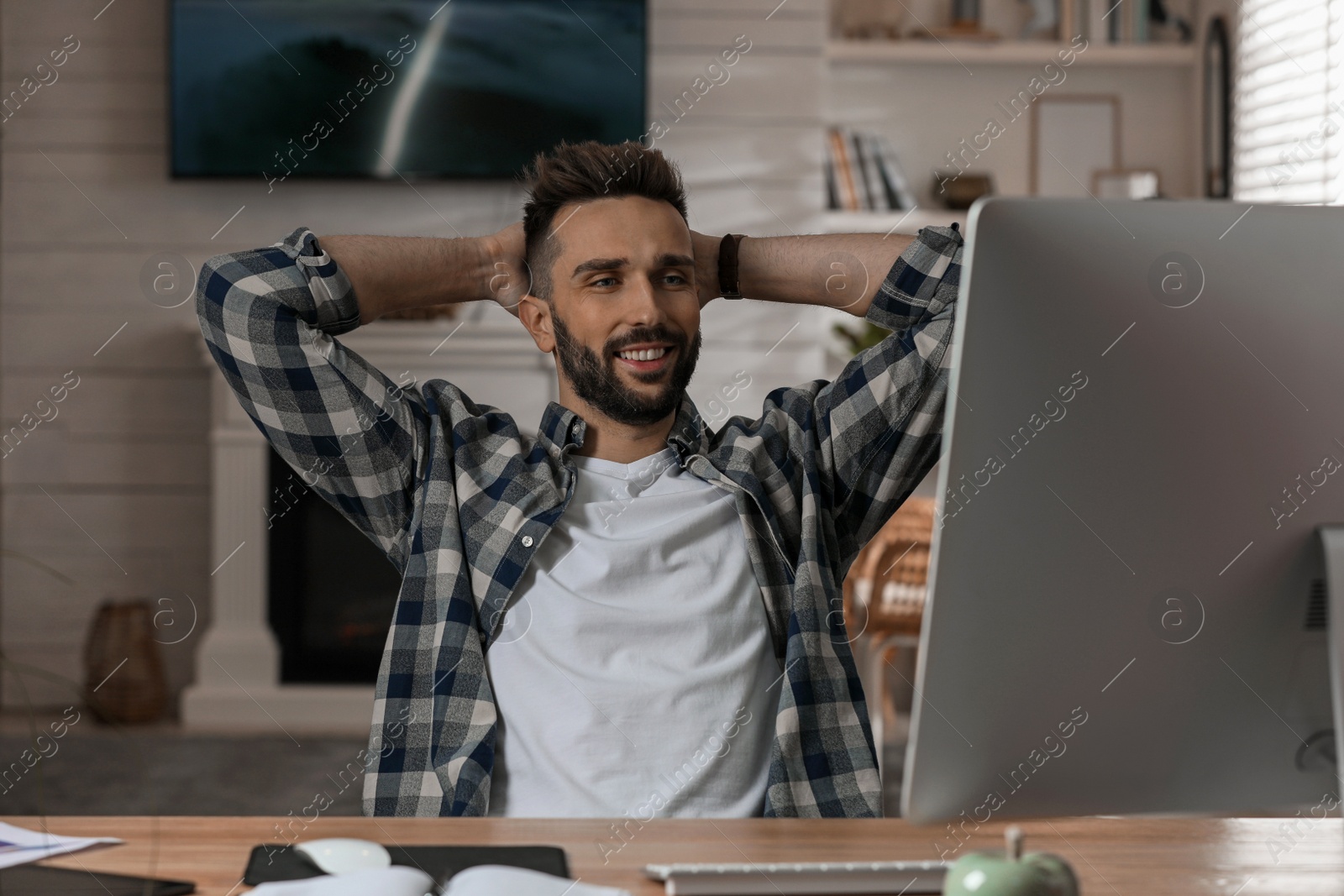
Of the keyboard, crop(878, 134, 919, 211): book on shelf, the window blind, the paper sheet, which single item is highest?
crop(878, 134, 919, 211): book on shelf

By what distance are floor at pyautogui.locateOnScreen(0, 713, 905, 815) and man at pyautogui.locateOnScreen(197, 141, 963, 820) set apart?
156 cm

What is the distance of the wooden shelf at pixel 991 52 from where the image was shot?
12.2ft

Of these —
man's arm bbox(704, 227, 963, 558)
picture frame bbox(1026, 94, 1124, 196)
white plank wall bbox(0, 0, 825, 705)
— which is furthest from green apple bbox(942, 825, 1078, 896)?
picture frame bbox(1026, 94, 1124, 196)

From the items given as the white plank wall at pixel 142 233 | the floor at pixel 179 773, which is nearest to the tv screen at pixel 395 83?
the white plank wall at pixel 142 233

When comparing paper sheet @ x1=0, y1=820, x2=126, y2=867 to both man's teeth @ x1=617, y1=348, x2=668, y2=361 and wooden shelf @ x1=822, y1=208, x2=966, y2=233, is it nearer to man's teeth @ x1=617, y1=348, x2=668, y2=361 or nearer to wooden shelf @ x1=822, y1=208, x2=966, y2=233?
man's teeth @ x1=617, y1=348, x2=668, y2=361

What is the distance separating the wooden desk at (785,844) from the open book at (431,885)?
0.04 metres

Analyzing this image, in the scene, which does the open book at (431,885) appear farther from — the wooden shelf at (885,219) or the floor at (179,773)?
→ the wooden shelf at (885,219)

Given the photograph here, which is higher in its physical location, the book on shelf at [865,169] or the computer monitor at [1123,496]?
the book on shelf at [865,169]

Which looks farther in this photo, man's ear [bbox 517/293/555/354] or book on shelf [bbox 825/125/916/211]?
book on shelf [bbox 825/125/916/211]

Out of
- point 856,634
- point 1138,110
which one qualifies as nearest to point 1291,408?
point 856,634

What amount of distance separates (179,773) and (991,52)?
308cm

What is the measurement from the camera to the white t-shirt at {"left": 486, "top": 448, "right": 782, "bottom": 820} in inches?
46.3

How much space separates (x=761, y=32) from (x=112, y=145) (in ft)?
6.52

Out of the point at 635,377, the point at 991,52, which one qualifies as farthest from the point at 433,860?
the point at 991,52
